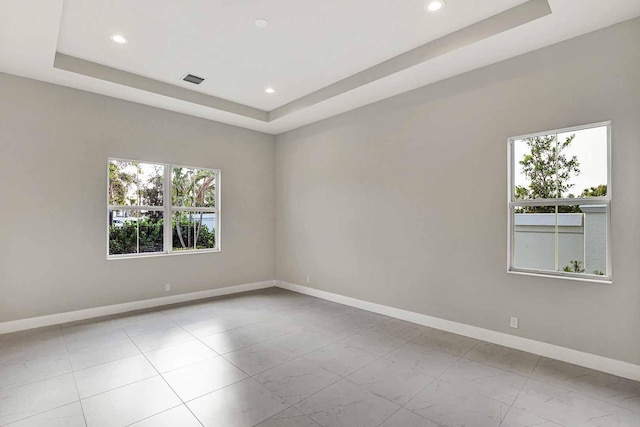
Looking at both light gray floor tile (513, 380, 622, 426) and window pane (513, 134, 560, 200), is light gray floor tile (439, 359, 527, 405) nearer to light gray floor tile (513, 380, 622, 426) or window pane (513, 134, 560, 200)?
light gray floor tile (513, 380, 622, 426)

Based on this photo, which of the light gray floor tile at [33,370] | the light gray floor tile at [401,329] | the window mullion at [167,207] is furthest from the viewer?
the window mullion at [167,207]

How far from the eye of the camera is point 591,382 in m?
2.61

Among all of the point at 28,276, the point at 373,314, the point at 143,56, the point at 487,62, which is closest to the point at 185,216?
the point at 28,276

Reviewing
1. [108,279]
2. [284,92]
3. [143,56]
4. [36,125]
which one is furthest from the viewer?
[284,92]

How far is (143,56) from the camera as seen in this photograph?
365 centimetres

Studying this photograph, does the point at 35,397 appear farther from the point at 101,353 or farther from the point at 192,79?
the point at 192,79

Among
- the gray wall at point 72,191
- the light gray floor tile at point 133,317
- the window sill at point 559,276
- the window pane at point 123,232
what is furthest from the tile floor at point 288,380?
the window pane at point 123,232

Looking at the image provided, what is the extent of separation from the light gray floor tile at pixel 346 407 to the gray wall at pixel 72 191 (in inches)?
137

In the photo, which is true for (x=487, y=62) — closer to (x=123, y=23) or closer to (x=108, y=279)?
(x=123, y=23)

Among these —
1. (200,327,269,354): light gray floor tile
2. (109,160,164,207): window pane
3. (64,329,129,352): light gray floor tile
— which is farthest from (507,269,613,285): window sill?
(109,160,164,207): window pane

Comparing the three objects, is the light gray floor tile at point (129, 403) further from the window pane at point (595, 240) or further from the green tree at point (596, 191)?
the green tree at point (596, 191)

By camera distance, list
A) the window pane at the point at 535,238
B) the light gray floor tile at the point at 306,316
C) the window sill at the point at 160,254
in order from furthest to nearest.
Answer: the window sill at the point at 160,254 < the light gray floor tile at the point at 306,316 < the window pane at the point at 535,238

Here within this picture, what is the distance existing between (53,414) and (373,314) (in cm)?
344

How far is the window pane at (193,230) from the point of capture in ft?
16.9
